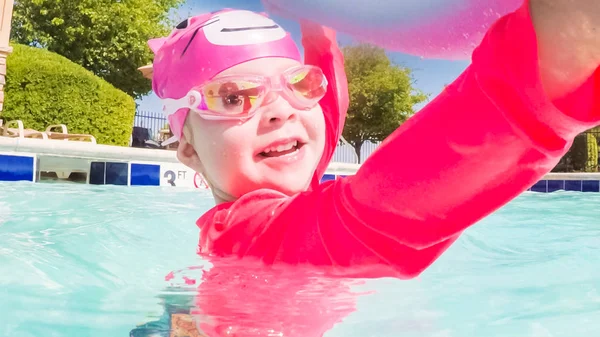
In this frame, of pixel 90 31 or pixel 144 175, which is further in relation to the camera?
pixel 90 31

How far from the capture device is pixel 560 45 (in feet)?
2.11

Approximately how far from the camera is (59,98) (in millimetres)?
13258

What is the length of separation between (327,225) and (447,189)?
1.09 ft

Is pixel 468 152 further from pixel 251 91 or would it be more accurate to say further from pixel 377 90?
pixel 251 91

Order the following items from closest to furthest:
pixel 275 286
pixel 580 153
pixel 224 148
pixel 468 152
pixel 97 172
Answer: pixel 468 152 < pixel 275 286 < pixel 224 148 < pixel 580 153 < pixel 97 172

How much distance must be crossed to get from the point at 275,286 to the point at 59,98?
13.1 metres

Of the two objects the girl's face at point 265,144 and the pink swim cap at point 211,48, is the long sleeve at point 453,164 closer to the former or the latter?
the girl's face at point 265,144

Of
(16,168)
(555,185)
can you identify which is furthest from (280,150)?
(555,185)

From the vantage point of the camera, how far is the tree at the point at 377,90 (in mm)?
810

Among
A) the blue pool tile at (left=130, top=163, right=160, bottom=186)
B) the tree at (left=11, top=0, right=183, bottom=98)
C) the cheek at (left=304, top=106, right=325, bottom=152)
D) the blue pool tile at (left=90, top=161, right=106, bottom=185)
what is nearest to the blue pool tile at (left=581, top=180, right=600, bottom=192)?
the blue pool tile at (left=130, top=163, right=160, bottom=186)

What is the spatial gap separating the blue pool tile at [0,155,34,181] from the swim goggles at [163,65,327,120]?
4744 millimetres

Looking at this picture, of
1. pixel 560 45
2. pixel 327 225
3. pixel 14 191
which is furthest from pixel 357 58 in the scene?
pixel 14 191

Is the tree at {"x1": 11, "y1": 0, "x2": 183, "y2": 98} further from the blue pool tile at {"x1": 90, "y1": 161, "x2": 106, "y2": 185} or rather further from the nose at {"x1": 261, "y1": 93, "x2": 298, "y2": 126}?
the nose at {"x1": 261, "y1": 93, "x2": 298, "y2": 126}

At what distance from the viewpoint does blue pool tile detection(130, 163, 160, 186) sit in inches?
261
